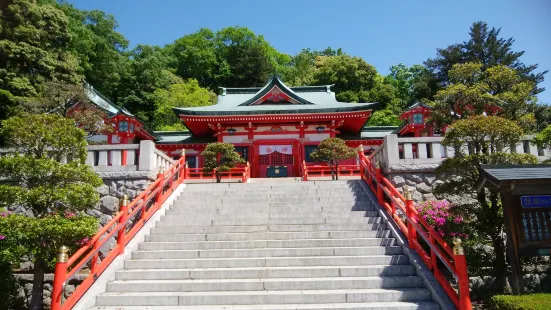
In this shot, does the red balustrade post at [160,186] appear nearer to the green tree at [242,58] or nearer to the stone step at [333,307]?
the stone step at [333,307]

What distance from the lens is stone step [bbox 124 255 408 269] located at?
6352mm

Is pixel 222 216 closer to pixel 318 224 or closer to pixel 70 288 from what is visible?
pixel 318 224

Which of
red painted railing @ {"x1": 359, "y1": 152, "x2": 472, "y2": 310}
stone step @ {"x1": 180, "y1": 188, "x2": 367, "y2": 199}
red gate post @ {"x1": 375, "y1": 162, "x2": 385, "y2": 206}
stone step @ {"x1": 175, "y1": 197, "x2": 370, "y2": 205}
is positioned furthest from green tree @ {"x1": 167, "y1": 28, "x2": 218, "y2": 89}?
red gate post @ {"x1": 375, "y1": 162, "x2": 385, "y2": 206}

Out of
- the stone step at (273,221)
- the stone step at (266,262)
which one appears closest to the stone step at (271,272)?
the stone step at (266,262)

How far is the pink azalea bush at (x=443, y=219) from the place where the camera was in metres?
→ 6.45

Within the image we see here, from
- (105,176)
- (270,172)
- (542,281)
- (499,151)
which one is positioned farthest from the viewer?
(270,172)

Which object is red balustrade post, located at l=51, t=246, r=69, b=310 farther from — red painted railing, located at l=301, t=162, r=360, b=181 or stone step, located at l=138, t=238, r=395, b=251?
red painted railing, located at l=301, t=162, r=360, b=181

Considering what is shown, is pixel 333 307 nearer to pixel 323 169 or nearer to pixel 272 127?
pixel 323 169

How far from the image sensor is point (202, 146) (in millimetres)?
19859

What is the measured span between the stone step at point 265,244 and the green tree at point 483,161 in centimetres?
156

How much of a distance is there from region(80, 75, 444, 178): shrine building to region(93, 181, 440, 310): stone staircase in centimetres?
909

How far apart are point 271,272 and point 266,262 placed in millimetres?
356

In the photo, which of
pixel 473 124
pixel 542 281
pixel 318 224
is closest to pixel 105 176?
pixel 318 224

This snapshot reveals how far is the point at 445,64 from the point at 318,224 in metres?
31.3
